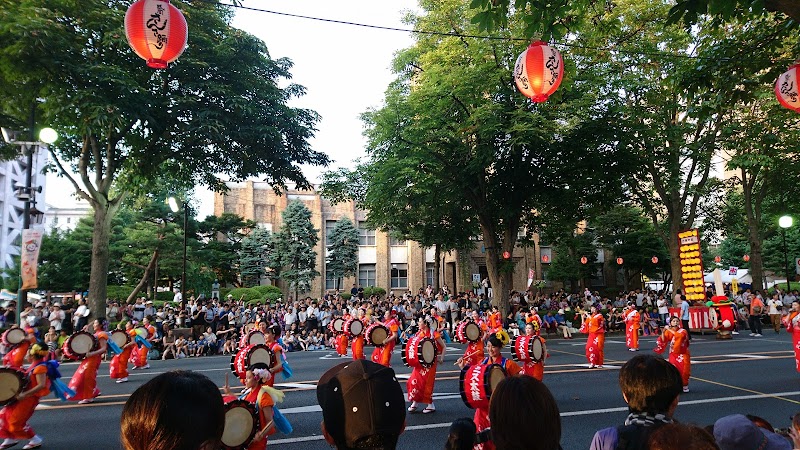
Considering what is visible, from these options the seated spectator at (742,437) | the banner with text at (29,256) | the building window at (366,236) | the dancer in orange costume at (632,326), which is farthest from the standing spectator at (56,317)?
the building window at (366,236)

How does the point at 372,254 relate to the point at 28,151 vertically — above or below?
below

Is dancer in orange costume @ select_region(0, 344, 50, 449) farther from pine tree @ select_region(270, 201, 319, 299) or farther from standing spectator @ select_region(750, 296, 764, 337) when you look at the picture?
pine tree @ select_region(270, 201, 319, 299)

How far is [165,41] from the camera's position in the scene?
8.77 m

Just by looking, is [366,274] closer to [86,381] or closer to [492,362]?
[86,381]

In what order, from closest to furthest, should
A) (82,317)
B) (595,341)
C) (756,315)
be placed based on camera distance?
(595,341) → (82,317) → (756,315)

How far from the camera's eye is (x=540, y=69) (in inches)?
378

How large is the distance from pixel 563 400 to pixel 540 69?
20.1ft

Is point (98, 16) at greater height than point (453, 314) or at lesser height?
greater

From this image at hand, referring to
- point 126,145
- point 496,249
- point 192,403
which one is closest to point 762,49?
point 192,403

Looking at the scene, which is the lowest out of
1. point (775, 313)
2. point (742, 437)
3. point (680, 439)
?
point (775, 313)

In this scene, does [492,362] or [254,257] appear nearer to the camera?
[492,362]

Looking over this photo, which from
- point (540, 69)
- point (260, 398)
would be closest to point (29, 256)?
point (260, 398)

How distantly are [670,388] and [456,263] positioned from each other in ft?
139

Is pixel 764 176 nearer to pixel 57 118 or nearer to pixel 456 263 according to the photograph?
pixel 456 263
